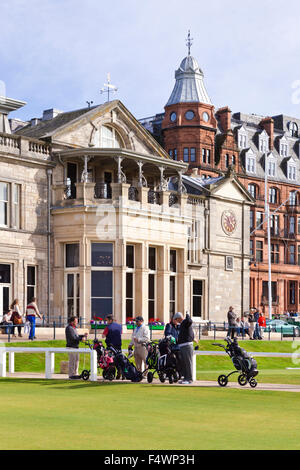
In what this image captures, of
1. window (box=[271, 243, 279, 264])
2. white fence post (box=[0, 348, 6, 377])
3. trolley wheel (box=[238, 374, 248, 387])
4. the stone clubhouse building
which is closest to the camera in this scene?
trolley wheel (box=[238, 374, 248, 387])

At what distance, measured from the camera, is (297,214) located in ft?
328

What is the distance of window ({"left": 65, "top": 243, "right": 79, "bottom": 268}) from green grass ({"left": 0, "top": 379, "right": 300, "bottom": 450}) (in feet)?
82.3

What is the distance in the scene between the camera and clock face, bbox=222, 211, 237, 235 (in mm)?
59000

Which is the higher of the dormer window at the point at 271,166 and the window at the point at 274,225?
the dormer window at the point at 271,166

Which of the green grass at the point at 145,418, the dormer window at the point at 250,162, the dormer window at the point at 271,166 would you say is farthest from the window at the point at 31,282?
the dormer window at the point at 271,166

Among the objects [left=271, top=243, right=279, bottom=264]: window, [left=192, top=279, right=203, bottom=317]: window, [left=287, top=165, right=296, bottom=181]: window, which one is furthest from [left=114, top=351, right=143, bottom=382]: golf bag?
[left=287, top=165, right=296, bottom=181]: window

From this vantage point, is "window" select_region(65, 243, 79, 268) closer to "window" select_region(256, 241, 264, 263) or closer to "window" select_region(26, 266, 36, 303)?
"window" select_region(26, 266, 36, 303)

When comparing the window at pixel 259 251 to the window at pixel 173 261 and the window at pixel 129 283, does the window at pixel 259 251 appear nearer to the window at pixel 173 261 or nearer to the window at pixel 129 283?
the window at pixel 173 261

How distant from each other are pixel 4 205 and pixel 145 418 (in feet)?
103

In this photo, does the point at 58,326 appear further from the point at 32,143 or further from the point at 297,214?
the point at 297,214

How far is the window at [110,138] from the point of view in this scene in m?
50.0

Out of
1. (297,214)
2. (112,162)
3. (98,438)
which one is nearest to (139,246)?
(112,162)

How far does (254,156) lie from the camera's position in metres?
96.2

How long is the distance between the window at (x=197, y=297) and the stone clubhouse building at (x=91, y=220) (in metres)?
3.08
